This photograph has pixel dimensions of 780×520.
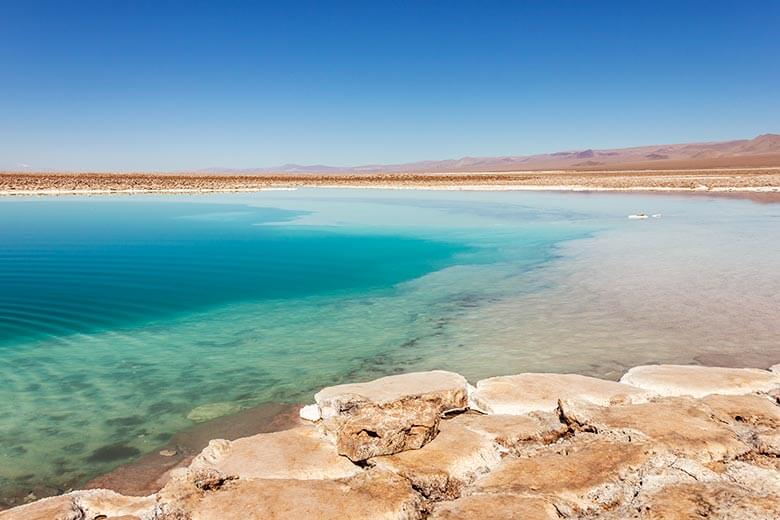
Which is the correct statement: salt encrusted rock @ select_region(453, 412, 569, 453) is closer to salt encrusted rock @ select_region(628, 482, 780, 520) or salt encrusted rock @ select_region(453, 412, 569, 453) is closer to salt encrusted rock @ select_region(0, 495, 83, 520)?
salt encrusted rock @ select_region(628, 482, 780, 520)

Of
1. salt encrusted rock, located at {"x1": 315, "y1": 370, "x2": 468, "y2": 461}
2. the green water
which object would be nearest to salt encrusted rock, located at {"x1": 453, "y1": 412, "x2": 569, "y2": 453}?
salt encrusted rock, located at {"x1": 315, "y1": 370, "x2": 468, "y2": 461}

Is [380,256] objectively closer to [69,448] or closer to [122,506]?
[69,448]

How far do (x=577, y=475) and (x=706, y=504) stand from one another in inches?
28.6

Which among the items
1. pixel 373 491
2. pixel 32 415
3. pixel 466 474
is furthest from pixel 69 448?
pixel 466 474

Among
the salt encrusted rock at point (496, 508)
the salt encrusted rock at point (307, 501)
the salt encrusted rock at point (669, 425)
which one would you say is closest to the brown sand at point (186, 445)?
the salt encrusted rock at point (307, 501)

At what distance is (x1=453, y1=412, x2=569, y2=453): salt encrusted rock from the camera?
13.3ft

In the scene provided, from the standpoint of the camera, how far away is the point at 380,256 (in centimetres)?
1380

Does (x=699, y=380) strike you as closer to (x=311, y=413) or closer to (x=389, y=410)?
(x=389, y=410)

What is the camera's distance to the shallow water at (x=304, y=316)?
5.47 m

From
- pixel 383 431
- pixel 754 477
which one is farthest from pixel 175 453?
pixel 754 477

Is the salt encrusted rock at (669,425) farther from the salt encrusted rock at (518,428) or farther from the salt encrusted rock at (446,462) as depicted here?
the salt encrusted rock at (446,462)

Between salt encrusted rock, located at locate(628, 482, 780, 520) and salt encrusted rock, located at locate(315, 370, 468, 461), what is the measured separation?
1461mm

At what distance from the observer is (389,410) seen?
4164mm

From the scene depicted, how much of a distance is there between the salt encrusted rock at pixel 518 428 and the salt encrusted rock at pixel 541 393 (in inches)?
7.1
